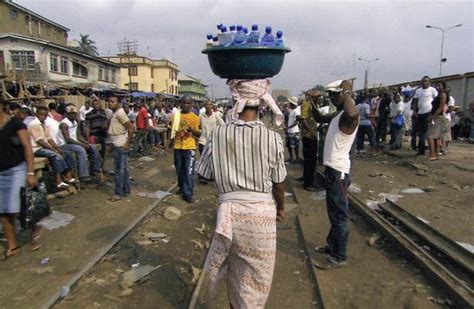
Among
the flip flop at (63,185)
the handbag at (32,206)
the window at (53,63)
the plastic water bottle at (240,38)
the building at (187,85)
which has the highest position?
the building at (187,85)

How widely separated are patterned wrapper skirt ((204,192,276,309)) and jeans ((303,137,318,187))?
5895mm

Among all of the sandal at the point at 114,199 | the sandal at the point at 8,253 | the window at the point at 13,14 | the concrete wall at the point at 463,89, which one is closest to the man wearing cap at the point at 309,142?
the sandal at the point at 114,199

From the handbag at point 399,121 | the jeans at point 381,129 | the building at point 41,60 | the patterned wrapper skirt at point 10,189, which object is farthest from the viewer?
the building at point 41,60

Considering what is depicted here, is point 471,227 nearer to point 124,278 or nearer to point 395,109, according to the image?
point 124,278

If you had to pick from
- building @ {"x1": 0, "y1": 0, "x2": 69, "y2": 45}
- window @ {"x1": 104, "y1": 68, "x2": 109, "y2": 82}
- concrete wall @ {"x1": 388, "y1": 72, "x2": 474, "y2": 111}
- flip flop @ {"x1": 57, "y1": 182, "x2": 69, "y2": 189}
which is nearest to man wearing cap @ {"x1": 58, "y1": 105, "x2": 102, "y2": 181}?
flip flop @ {"x1": 57, "y1": 182, "x2": 69, "y2": 189}

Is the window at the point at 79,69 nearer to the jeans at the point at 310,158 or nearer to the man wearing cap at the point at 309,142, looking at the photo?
the man wearing cap at the point at 309,142

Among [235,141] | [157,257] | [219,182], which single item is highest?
[235,141]

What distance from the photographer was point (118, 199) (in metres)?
7.78

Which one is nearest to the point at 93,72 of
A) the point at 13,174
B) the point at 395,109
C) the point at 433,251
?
the point at 395,109

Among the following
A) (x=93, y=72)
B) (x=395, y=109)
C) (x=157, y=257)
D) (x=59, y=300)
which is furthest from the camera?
(x=93, y=72)

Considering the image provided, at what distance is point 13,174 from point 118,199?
3.06m

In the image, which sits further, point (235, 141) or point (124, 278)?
point (124, 278)

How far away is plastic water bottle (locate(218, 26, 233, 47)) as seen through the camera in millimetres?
3006

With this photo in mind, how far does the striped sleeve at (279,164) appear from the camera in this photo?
264 centimetres
